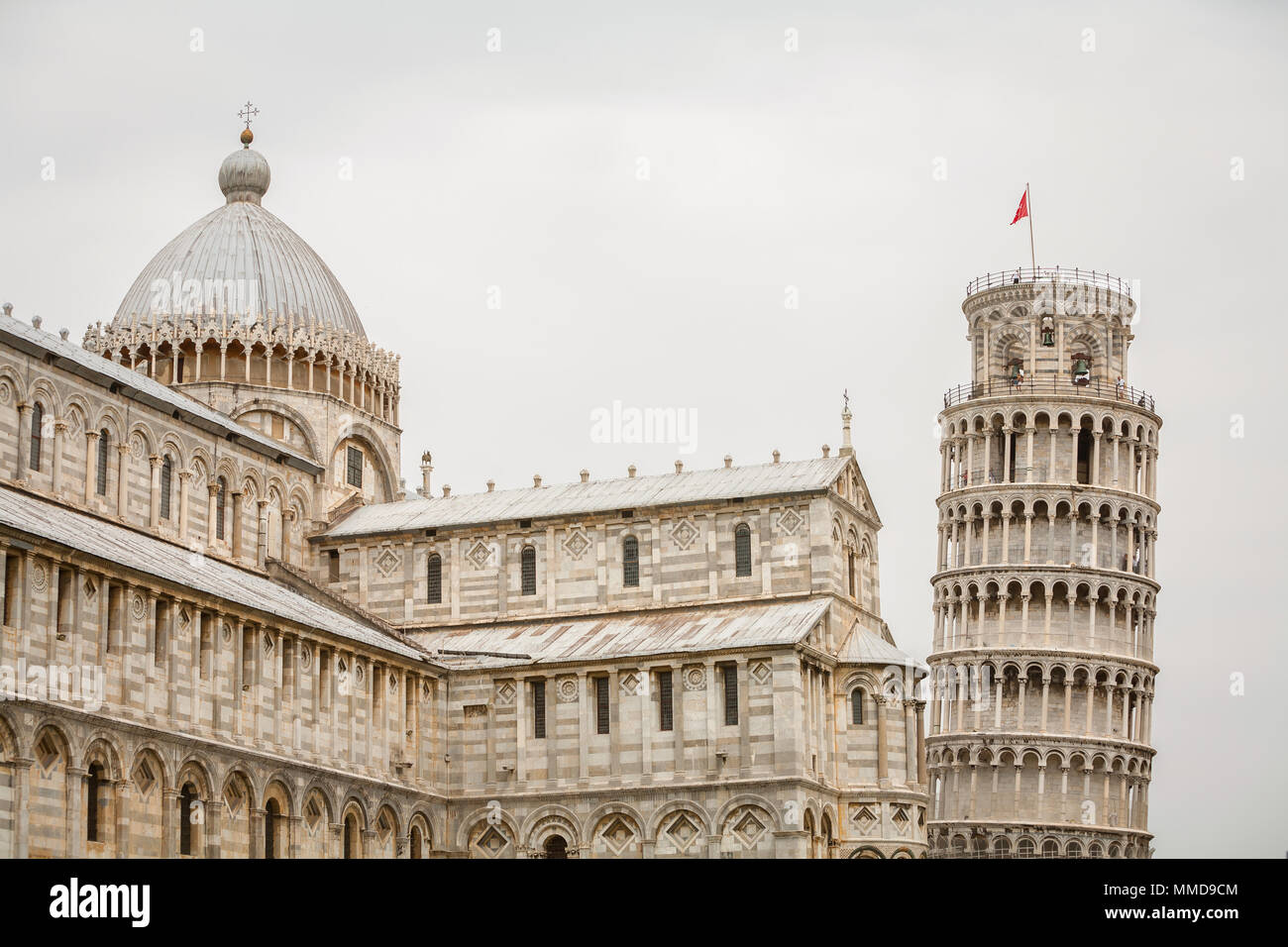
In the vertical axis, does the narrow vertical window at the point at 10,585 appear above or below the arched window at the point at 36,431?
below

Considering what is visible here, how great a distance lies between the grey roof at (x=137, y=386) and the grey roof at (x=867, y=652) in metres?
22.1

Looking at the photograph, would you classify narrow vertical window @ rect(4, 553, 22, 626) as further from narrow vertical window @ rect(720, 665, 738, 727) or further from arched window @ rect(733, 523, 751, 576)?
arched window @ rect(733, 523, 751, 576)

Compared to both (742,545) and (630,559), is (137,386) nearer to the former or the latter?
(630,559)

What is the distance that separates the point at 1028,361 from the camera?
119438 mm

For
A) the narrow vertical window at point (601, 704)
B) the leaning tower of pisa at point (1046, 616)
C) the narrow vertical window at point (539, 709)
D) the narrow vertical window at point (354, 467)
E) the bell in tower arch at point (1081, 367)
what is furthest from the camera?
the bell in tower arch at point (1081, 367)

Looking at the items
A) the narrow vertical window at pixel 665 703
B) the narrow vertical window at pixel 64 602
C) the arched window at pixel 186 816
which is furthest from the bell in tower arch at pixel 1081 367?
the narrow vertical window at pixel 64 602

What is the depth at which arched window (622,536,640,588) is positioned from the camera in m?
79.6

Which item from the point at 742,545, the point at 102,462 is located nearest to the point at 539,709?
the point at 742,545

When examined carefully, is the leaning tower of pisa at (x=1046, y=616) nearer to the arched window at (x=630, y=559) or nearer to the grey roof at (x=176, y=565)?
the arched window at (x=630, y=559)

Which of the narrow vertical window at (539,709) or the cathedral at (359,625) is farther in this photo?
the narrow vertical window at (539,709)

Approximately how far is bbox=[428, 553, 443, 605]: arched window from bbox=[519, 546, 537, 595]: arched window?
322cm

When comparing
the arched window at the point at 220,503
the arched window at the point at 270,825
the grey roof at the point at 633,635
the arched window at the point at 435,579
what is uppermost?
the arched window at the point at 220,503

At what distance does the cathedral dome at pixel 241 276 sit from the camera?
8575 centimetres
